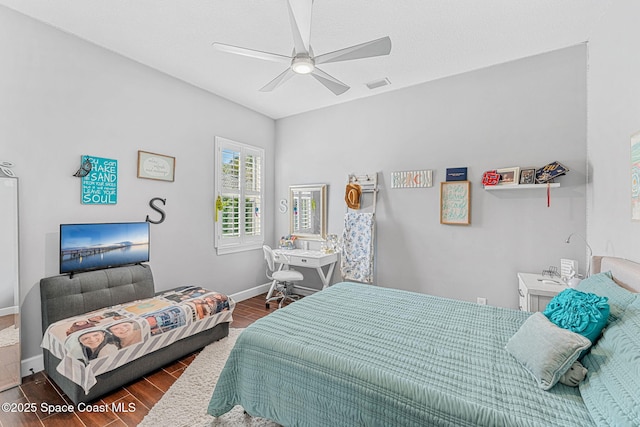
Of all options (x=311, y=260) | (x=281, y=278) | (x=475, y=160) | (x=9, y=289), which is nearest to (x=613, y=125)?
(x=475, y=160)

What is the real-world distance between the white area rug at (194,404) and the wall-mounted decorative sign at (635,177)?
2.63 metres

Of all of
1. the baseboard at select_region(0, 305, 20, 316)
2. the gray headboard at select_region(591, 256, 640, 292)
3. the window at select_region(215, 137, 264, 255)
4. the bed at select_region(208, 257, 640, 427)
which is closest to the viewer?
the bed at select_region(208, 257, 640, 427)

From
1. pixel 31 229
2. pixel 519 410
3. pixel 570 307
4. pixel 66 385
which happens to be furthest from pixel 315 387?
pixel 31 229

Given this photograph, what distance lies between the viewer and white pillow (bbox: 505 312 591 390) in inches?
44.7

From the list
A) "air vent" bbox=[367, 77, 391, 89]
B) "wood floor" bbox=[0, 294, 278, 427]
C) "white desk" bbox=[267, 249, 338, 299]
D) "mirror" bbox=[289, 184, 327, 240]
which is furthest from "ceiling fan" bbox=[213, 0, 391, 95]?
"wood floor" bbox=[0, 294, 278, 427]

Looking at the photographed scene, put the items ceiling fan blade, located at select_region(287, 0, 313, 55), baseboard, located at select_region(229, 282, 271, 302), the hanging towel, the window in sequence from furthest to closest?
1. baseboard, located at select_region(229, 282, 271, 302)
2. the window
3. the hanging towel
4. ceiling fan blade, located at select_region(287, 0, 313, 55)

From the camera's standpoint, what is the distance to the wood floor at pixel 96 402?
1.79 metres

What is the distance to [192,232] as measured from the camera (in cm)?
353

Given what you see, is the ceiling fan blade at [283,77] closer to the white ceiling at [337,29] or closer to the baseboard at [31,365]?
the white ceiling at [337,29]

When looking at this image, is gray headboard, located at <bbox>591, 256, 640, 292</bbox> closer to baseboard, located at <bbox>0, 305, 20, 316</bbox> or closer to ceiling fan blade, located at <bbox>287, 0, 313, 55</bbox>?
ceiling fan blade, located at <bbox>287, 0, 313, 55</bbox>

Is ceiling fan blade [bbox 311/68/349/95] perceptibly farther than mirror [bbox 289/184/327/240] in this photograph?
No

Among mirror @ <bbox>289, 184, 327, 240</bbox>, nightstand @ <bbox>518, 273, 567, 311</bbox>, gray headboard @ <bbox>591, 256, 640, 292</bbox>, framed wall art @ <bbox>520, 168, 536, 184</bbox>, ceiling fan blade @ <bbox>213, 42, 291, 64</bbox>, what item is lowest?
nightstand @ <bbox>518, 273, 567, 311</bbox>

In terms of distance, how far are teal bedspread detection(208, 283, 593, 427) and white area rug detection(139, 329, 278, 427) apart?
0.75 ft

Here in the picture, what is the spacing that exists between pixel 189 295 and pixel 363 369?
2.19 metres
